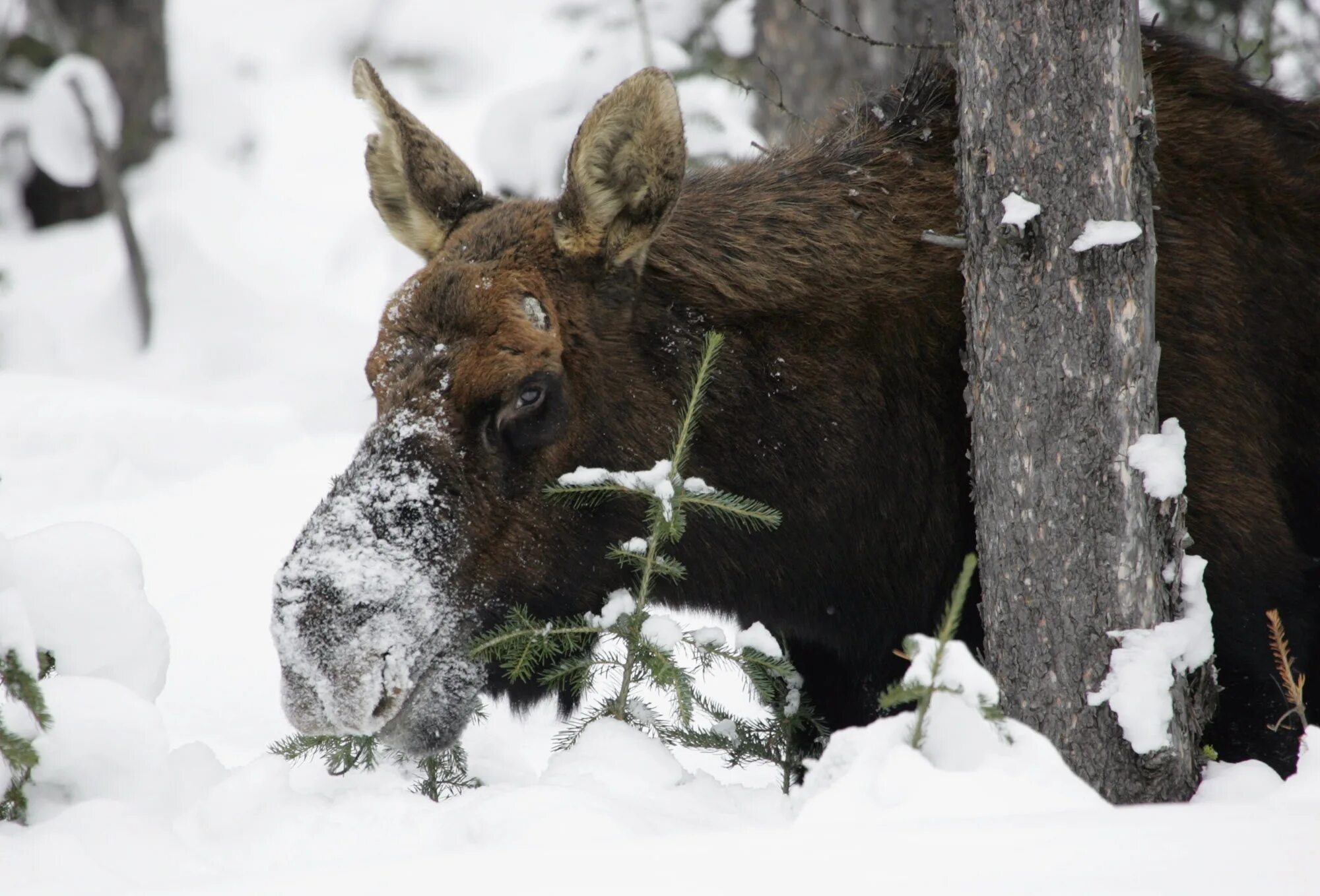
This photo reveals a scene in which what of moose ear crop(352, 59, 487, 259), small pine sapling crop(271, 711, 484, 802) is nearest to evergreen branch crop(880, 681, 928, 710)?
small pine sapling crop(271, 711, 484, 802)

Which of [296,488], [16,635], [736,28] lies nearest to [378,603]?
[16,635]

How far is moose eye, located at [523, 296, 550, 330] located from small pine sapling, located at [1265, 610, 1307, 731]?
199 cm

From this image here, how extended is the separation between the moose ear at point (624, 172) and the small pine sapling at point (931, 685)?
1558 millimetres

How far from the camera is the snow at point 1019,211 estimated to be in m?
2.90

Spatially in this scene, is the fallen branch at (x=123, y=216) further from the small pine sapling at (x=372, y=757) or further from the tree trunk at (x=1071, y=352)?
the tree trunk at (x=1071, y=352)

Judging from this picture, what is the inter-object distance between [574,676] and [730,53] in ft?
22.1

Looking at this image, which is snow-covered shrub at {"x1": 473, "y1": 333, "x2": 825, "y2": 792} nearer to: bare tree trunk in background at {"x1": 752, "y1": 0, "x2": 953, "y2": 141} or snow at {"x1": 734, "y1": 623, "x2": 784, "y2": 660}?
snow at {"x1": 734, "y1": 623, "x2": 784, "y2": 660}

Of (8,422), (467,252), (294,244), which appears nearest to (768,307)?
(467,252)

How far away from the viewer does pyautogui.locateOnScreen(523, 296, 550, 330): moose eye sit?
335 centimetres

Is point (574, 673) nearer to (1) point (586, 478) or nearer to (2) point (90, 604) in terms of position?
(1) point (586, 478)

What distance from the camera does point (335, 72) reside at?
2017 centimetres

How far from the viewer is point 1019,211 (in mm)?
2910

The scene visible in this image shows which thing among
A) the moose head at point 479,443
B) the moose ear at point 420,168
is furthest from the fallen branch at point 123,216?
the moose head at point 479,443

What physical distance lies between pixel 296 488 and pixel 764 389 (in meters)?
6.14
